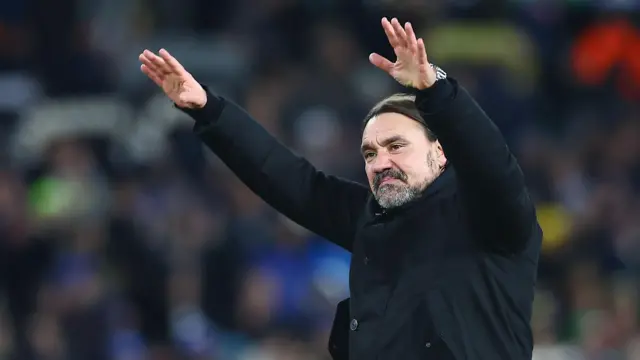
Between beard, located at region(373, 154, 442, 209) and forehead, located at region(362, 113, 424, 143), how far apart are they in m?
0.11

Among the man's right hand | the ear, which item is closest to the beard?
the ear

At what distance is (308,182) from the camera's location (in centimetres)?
412

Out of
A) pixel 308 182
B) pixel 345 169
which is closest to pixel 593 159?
pixel 345 169

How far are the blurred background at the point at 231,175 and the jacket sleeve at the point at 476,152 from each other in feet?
12.6

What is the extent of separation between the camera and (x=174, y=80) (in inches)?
161

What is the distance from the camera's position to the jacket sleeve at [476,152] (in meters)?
3.39

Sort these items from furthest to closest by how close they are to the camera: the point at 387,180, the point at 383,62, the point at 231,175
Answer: the point at 231,175 < the point at 387,180 < the point at 383,62

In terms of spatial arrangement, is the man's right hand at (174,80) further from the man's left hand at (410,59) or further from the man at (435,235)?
the man's left hand at (410,59)

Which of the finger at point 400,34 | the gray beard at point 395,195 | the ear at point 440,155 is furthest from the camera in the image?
the ear at point 440,155

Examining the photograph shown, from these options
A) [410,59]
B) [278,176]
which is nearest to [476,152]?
[410,59]

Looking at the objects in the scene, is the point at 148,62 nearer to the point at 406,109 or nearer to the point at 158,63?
the point at 158,63

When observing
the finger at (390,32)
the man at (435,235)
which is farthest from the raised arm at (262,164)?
the finger at (390,32)

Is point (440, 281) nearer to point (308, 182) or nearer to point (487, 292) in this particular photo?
point (487, 292)

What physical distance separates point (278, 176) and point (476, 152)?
88 centimetres
